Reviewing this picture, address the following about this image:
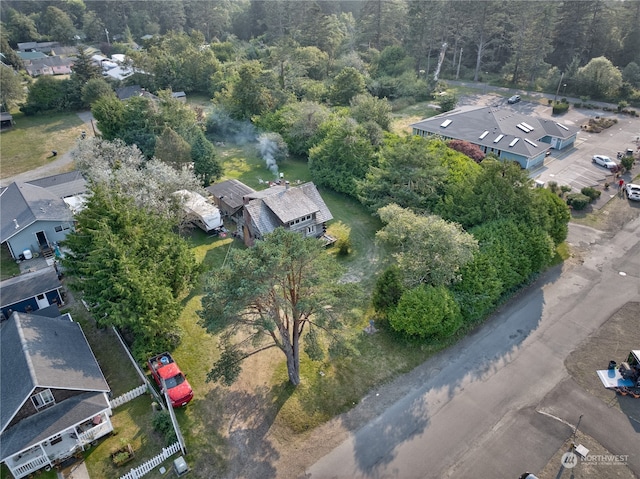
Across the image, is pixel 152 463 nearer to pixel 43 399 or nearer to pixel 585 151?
pixel 43 399

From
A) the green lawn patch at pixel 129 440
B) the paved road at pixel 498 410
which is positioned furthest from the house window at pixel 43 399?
the paved road at pixel 498 410

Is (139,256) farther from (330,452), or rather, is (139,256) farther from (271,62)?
(271,62)

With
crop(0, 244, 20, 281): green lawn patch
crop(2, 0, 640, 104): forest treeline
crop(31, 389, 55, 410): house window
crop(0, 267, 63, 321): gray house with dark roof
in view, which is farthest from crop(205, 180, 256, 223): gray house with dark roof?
crop(2, 0, 640, 104): forest treeline

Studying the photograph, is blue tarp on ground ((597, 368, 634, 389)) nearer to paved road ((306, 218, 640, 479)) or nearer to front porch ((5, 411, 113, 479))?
paved road ((306, 218, 640, 479))

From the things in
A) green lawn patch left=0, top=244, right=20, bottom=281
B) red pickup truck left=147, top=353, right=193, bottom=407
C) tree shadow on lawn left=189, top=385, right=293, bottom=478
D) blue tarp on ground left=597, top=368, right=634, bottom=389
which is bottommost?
tree shadow on lawn left=189, top=385, right=293, bottom=478

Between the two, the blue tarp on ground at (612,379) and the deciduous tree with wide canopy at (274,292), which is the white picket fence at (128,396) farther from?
the blue tarp on ground at (612,379)

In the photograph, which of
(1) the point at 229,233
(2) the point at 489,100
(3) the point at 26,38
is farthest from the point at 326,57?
(3) the point at 26,38

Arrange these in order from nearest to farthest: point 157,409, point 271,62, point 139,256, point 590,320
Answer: point 157,409
point 139,256
point 590,320
point 271,62
